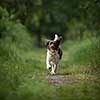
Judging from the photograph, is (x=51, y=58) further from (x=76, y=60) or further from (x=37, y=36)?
(x=37, y=36)

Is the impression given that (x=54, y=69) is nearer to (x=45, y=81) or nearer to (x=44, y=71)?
(x=44, y=71)

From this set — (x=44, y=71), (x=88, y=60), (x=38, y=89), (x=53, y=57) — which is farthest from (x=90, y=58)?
(x=38, y=89)

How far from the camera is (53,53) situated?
15602mm

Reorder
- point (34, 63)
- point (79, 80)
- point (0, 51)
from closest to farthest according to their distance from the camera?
point (79, 80) → point (0, 51) → point (34, 63)

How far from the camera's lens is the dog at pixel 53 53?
15.5m

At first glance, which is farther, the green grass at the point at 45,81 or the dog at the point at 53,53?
the dog at the point at 53,53

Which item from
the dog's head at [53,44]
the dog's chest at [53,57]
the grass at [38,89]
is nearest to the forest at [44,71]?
the grass at [38,89]

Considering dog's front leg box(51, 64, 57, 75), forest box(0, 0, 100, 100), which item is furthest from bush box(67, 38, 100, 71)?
dog's front leg box(51, 64, 57, 75)

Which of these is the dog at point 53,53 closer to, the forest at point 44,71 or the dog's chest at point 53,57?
the dog's chest at point 53,57

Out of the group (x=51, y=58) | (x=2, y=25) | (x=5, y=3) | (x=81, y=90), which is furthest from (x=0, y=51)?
(x=5, y=3)

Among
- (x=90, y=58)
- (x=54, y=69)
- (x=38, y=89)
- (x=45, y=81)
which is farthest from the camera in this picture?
(x=90, y=58)

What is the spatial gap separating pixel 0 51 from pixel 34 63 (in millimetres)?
2270

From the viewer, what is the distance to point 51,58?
15719 mm

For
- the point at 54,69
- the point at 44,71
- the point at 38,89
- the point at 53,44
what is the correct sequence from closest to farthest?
the point at 38,89
the point at 53,44
the point at 54,69
the point at 44,71
